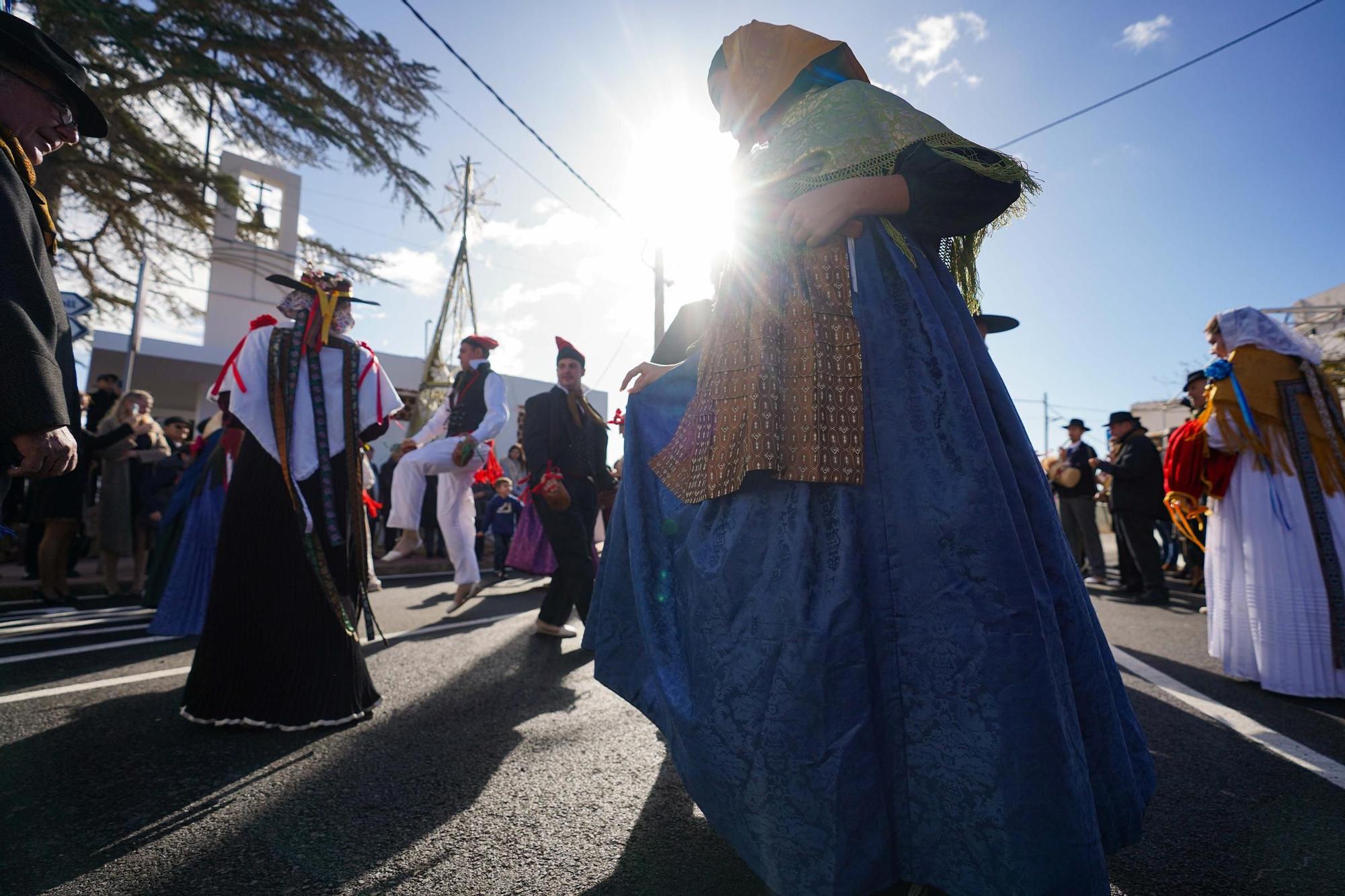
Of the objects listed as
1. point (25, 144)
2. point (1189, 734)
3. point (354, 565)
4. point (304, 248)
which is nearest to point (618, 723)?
point (354, 565)

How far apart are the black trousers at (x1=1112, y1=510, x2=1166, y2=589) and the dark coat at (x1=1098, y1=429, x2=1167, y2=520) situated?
0.23 feet

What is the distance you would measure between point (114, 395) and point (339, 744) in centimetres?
698

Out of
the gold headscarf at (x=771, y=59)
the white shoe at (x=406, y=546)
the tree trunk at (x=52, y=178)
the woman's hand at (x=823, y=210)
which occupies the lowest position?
the white shoe at (x=406, y=546)

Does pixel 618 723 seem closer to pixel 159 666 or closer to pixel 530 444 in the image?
pixel 530 444

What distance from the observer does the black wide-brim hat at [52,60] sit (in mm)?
1555

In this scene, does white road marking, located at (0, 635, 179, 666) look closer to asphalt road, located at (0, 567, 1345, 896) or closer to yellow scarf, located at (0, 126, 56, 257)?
asphalt road, located at (0, 567, 1345, 896)

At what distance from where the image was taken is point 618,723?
271 cm

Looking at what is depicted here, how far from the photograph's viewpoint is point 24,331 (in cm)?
142

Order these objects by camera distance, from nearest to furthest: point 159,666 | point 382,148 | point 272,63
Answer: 1. point 159,666
2. point 272,63
3. point 382,148

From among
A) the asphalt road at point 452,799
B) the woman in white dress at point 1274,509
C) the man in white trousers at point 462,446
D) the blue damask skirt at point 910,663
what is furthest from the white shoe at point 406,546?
the woman in white dress at point 1274,509

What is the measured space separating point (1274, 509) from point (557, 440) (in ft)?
13.3

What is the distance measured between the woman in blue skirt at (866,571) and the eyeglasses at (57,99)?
1.73m

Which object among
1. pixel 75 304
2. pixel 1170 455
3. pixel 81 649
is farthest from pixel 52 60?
pixel 75 304

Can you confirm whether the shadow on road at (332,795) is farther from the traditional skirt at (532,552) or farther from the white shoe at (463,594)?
the traditional skirt at (532,552)
